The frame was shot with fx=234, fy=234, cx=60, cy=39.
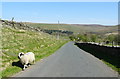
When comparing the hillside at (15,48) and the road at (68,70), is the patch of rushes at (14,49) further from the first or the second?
the road at (68,70)

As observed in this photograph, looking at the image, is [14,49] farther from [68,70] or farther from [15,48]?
[68,70]

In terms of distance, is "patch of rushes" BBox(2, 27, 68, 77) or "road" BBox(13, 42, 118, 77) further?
"patch of rushes" BBox(2, 27, 68, 77)

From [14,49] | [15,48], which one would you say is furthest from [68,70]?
[15,48]

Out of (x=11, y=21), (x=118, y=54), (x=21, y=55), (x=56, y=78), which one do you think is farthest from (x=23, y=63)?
(x=11, y=21)

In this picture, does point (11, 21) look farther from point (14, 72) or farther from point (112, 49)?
point (14, 72)

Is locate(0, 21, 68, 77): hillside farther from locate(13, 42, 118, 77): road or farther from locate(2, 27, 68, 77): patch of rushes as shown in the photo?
locate(13, 42, 118, 77): road

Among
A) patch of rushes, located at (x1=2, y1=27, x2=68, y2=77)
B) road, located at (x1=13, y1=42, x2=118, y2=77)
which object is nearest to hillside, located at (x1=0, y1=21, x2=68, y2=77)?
patch of rushes, located at (x1=2, y1=27, x2=68, y2=77)

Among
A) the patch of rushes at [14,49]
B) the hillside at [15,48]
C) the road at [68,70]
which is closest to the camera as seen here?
the road at [68,70]

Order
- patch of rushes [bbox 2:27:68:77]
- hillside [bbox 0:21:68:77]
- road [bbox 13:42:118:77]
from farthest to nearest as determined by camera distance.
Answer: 1. hillside [bbox 0:21:68:77]
2. patch of rushes [bbox 2:27:68:77]
3. road [bbox 13:42:118:77]

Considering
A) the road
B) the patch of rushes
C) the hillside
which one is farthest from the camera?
the hillside

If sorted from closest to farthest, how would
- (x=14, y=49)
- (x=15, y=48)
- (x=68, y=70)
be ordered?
1. (x=68, y=70)
2. (x=14, y=49)
3. (x=15, y=48)

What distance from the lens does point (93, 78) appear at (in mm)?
11914

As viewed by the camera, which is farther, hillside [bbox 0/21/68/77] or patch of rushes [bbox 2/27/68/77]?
hillside [bbox 0/21/68/77]

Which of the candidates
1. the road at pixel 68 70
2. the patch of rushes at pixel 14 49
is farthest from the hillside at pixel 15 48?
the road at pixel 68 70
